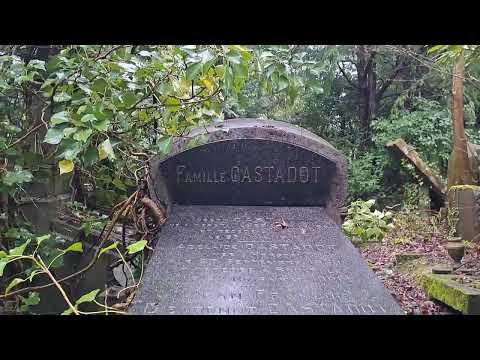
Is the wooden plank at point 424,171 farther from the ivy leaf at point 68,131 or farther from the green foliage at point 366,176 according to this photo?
the ivy leaf at point 68,131

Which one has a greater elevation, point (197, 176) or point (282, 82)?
point (282, 82)

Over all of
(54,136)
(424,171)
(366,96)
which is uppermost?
(54,136)

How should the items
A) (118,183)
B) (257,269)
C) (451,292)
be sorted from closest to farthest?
1. (257,269)
2. (118,183)
3. (451,292)

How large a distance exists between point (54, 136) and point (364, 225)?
4.90 metres

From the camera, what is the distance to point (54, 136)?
1.74 metres

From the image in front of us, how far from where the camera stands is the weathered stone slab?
1543 millimetres

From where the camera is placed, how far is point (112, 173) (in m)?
2.95

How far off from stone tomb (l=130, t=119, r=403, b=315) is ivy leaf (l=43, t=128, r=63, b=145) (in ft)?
1.76

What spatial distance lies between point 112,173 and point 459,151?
468 cm

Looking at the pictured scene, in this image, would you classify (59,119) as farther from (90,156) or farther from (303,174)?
(303,174)

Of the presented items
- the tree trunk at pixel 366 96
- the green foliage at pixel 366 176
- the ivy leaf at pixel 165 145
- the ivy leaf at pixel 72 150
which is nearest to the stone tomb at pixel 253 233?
the ivy leaf at pixel 165 145

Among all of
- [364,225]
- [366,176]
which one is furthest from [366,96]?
[364,225]

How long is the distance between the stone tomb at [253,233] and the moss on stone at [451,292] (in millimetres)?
1522
